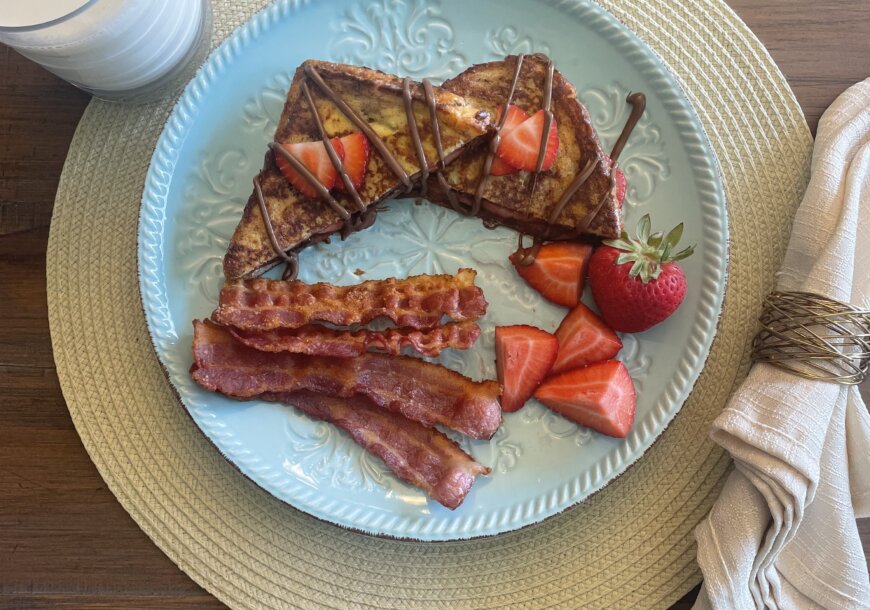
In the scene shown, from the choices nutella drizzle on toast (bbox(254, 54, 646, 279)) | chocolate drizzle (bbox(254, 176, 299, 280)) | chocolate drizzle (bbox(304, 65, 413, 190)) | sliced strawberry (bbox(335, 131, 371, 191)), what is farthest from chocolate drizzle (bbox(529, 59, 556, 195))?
chocolate drizzle (bbox(254, 176, 299, 280))

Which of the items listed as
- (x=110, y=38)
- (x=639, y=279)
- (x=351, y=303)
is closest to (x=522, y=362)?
(x=639, y=279)

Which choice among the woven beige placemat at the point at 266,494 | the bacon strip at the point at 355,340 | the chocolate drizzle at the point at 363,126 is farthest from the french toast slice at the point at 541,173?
the woven beige placemat at the point at 266,494

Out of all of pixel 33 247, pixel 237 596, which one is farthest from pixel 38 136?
pixel 237 596

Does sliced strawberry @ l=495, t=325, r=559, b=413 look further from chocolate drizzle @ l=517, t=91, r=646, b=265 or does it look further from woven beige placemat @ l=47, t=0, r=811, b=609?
woven beige placemat @ l=47, t=0, r=811, b=609

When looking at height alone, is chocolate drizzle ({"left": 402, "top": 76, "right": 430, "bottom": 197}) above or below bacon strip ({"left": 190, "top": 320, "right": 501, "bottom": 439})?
above

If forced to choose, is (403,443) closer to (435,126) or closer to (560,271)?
(560,271)

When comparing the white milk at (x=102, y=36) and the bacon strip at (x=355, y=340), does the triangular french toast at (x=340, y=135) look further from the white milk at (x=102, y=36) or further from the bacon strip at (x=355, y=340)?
the white milk at (x=102, y=36)

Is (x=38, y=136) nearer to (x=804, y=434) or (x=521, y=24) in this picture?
(x=521, y=24)
